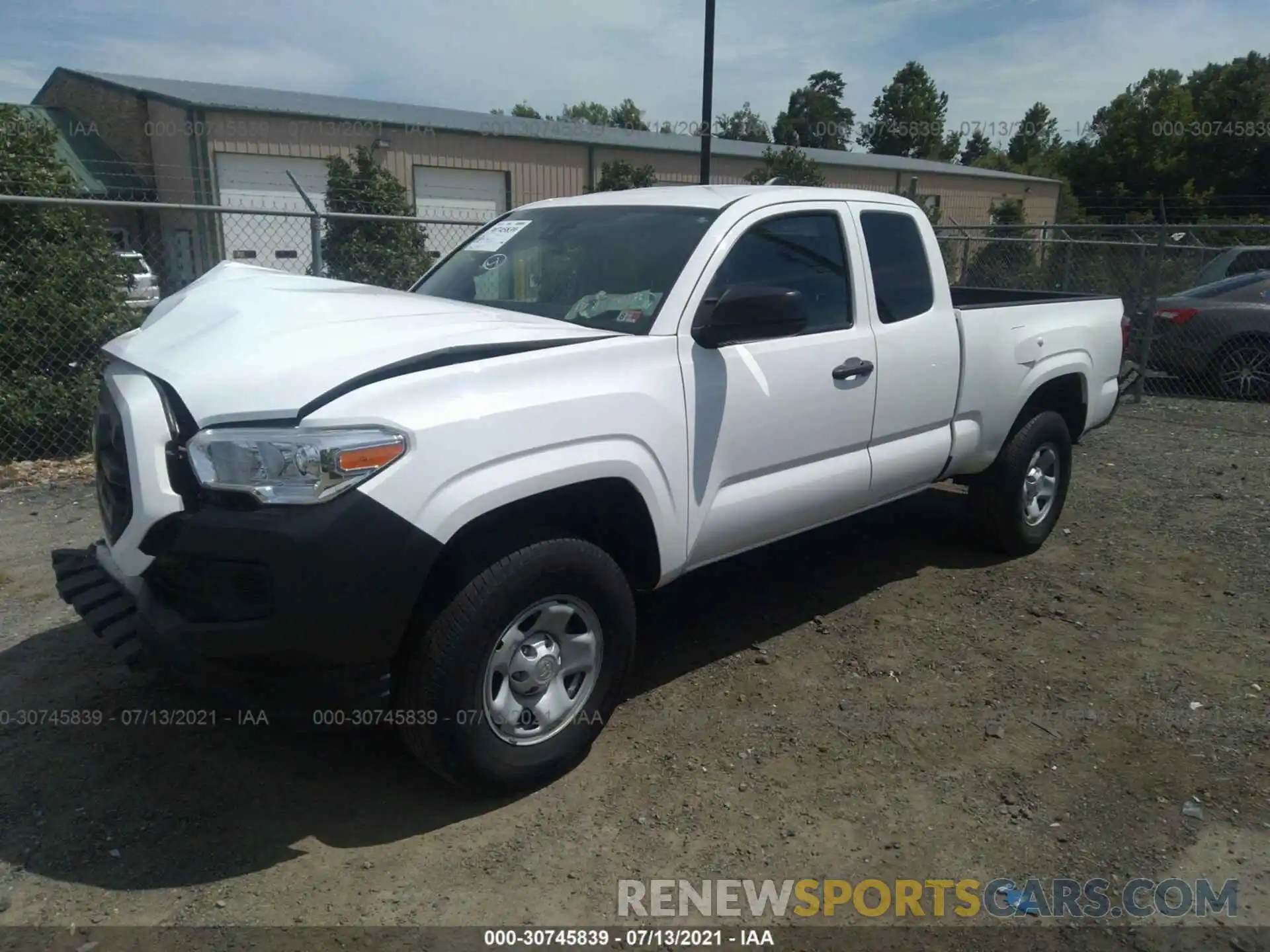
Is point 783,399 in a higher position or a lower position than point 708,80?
lower

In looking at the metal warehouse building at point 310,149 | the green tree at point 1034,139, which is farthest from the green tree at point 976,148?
the metal warehouse building at point 310,149

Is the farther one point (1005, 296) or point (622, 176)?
point (622, 176)

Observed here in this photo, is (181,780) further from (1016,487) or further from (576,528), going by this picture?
(1016,487)

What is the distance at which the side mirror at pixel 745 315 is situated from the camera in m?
3.39

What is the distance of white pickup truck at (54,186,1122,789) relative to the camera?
262 cm

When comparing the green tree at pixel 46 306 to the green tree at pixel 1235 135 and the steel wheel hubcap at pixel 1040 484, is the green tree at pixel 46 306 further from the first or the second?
the green tree at pixel 1235 135

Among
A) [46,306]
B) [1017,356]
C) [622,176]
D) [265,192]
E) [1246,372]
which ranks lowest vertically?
[1246,372]

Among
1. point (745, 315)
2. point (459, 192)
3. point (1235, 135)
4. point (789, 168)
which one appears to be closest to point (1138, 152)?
point (1235, 135)

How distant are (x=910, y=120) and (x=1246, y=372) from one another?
47436mm

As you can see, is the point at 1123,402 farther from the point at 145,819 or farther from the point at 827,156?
the point at 827,156

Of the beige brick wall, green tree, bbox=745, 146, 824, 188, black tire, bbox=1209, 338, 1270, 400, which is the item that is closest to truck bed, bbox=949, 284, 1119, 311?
black tire, bbox=1209, 338, 1270, 400

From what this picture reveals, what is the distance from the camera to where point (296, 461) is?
2600 mm

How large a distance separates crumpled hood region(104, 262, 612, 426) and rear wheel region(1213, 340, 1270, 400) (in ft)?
33.7

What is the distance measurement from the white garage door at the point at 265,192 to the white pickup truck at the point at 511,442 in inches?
549
